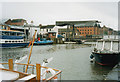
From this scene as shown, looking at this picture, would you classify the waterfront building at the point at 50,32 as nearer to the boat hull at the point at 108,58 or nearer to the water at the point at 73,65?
the water at the point at 73,65

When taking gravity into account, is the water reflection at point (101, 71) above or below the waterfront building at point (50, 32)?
below

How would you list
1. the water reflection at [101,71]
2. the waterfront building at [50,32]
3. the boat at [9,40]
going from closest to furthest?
the water reflection at [101,71]
the boat at [9,40]
the waterfront building at [50,32]

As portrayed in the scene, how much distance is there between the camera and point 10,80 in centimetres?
555

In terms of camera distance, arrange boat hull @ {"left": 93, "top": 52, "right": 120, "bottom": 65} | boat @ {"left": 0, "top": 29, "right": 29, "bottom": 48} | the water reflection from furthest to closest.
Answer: boat @ {"left": 0, "top": 29, "right": 29, "bottom": 48}
boat hull @ {"left": 93, "top": 52, "right": 120, "bottom": 65}
the water reflection

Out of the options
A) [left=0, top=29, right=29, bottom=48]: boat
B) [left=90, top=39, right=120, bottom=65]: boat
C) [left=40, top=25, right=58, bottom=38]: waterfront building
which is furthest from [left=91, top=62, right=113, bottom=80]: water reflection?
[left=40, top=25, right=58, bottom=38]: waterfront building

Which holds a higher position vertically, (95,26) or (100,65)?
(95,26)

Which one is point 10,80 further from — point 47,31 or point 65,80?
point 47,31

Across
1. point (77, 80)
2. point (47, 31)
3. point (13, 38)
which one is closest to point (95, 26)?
point (47, 31)

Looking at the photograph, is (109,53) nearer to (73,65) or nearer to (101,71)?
(101,71)

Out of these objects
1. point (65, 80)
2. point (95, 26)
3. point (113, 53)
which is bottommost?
point (65, 80)

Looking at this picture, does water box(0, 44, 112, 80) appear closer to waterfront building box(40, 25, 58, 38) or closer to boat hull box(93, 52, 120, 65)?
boat hull box(93, 52, 120, 65)

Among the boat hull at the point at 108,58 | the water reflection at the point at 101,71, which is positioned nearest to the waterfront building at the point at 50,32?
the boat hull at the point at 108,58

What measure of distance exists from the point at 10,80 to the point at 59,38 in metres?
90.0

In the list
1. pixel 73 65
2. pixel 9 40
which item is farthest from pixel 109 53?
pixel 9 40
